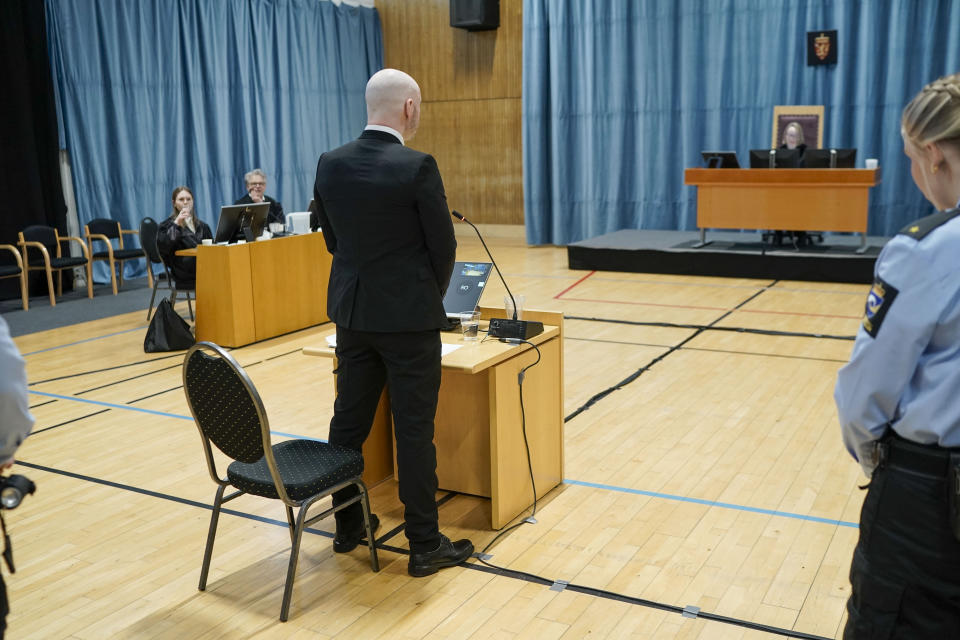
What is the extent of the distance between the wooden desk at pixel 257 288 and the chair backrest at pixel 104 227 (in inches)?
128

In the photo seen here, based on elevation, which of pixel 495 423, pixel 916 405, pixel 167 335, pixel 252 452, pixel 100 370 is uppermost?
pixel 916 405

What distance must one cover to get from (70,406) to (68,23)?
568 centimetres

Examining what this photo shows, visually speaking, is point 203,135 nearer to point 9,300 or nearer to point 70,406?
point 9,300

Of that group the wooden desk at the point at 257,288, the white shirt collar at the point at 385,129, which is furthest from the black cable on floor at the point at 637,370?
the wooden desk at the point at 257,288

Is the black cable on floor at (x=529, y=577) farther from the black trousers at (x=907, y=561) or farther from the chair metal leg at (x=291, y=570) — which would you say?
the black trousers at (x=907, y=561)

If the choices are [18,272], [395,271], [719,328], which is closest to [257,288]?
[18,272]

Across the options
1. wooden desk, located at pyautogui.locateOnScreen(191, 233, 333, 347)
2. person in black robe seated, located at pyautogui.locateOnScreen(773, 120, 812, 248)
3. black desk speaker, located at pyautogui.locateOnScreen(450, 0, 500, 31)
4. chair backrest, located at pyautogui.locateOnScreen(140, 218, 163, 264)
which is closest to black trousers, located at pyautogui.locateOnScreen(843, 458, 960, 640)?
wooden desk, located at pyautogui.locateOnScreen(191, 233, 333, 347)

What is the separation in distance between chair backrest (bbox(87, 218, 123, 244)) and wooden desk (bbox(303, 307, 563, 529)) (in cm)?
657

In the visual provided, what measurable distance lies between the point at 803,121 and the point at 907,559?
377 inches

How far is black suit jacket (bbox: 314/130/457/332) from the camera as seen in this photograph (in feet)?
8.95

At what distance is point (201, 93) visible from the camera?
10688 mm

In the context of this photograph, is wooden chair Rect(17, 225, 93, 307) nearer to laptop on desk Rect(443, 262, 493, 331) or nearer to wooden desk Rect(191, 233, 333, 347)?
wooden desk Rect(191, 233, 333, 347)

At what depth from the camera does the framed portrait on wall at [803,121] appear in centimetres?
1020

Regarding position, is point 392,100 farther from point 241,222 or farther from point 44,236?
point 44,236
